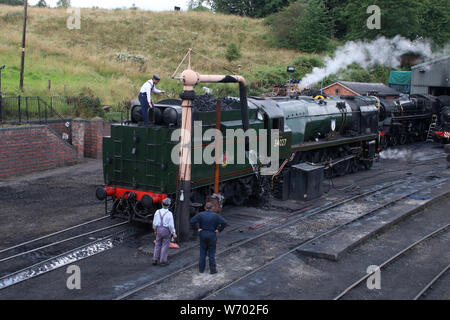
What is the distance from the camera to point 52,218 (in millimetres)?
13523

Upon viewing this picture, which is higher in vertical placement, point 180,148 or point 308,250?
point 180,148

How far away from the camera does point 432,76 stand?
35.3m

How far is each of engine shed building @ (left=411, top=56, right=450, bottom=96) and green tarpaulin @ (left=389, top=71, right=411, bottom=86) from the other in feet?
11.0

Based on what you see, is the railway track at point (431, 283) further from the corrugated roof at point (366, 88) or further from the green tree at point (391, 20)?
the green tree at point (391, 20)

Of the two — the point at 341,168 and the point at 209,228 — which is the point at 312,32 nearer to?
the point at 341,168

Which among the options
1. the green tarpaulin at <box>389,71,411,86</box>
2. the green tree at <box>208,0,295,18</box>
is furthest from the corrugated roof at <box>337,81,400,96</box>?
the green tree at <box>208,0,295,18</box>

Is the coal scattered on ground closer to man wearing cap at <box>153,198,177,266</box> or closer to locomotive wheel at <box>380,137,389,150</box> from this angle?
man wearing cap at <box>153,198,177,266</box>

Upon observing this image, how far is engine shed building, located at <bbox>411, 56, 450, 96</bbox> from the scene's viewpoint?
34.5 meters

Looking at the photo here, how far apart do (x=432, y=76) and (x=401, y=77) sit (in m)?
5.48

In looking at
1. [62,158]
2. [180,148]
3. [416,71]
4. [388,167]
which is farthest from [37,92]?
[416,71]

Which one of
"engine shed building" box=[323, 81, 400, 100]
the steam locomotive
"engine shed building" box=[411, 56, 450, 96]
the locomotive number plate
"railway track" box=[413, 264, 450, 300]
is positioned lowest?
"railway track" box=[413, 264, 450, 300]

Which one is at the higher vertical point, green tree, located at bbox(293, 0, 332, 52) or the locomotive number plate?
green tree, located at bbox(293, 0, 332, 52)

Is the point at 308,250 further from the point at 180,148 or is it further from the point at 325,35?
the point at 325,35
